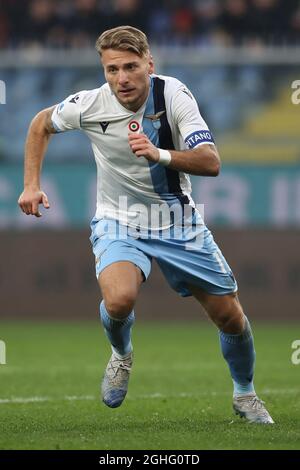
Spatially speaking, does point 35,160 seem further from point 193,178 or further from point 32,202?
point 193,178

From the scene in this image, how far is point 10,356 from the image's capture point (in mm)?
12438

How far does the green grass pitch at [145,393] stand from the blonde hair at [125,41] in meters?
2.32

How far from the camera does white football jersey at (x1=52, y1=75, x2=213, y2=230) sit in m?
7.13

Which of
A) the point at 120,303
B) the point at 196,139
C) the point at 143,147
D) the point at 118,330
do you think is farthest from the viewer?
the point at 118,330

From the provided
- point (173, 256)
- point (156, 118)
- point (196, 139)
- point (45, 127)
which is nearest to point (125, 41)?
point (156, 118)

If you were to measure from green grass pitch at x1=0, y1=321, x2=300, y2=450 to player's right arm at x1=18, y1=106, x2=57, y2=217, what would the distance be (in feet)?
4.54

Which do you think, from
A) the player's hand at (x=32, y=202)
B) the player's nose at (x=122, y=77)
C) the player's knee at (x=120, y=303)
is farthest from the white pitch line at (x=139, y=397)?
the player's nose at (x=122, y=77)

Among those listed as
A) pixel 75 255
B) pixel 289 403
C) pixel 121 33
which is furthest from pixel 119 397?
pixel 75 255

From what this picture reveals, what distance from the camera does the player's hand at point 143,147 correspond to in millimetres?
6555

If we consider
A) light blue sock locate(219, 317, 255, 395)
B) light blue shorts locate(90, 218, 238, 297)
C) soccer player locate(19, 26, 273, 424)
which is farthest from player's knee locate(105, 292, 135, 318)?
light blue sock locate(219, 317, 255, 395)

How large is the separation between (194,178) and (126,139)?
9.61 metres

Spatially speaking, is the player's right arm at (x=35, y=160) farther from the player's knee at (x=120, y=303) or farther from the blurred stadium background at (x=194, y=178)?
the blurred stadium background at (x=194, y=178)

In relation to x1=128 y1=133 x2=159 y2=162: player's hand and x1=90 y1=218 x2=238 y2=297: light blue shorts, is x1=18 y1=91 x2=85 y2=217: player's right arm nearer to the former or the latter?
x1=90 y1=218 x2=238 y2=297: light blue shorts

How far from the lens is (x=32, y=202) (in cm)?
692
